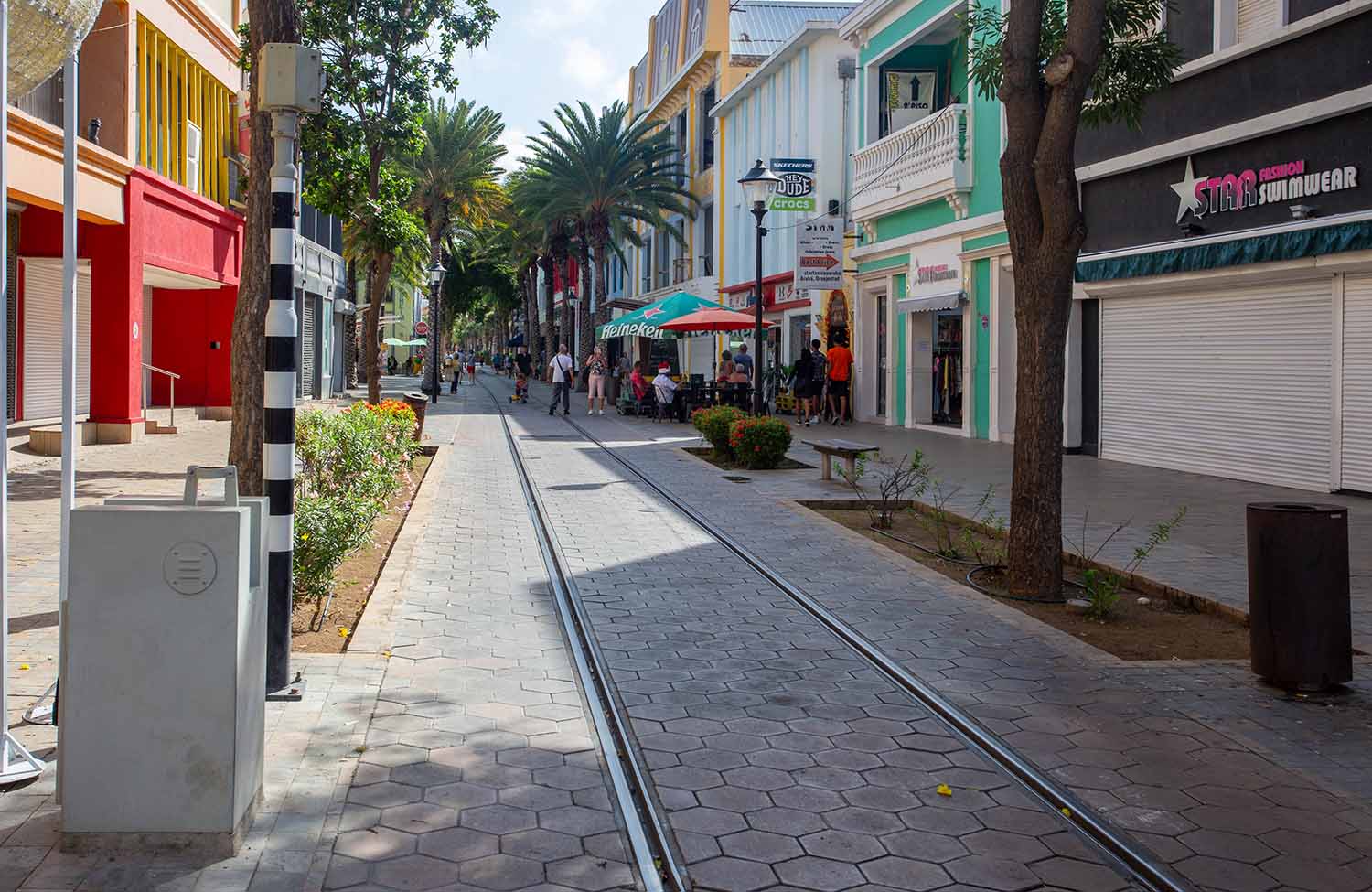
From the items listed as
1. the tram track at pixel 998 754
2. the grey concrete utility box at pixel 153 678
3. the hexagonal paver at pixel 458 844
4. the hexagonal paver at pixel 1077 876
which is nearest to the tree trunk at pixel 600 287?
the tram track at pixel 998 754

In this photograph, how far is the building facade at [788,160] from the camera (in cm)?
3128

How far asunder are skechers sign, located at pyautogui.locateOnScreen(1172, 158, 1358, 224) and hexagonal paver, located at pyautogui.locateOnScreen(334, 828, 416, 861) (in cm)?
1252

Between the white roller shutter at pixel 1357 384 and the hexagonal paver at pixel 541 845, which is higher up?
the white roller shutter at pixel 1357 384

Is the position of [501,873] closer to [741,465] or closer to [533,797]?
[533,797]

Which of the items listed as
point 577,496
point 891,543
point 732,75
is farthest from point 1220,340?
point 732,75

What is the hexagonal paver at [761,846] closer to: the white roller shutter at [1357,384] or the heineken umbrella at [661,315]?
the white roller shutter at [1357,384]

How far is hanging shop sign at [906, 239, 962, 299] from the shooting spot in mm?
23875

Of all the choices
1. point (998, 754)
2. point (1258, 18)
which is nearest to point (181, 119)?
point (1258, 18)


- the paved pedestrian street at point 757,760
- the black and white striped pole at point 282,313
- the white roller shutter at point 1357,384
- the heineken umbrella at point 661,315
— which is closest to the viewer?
the paved pedestrian street at point 757,760

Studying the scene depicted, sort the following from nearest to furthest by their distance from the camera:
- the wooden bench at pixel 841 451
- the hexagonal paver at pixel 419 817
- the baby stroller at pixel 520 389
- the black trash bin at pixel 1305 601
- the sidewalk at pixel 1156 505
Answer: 1. the hexagonal paver at pixel 419 817
2. the black trash bin at pixel 1305 601
3. the sidewalk at pixel 1156 505
4. the wooden bench at pixel 841 451
5. the baby stroller at pixel 520 389

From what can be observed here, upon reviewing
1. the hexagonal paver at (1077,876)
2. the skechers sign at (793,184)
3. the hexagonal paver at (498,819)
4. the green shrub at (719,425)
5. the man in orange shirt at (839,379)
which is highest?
the skechers sign at (793,184)

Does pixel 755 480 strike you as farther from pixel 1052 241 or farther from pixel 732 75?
pixel 732 75

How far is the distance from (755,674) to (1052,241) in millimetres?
3667

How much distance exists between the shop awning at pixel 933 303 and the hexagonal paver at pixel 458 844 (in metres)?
20.3
